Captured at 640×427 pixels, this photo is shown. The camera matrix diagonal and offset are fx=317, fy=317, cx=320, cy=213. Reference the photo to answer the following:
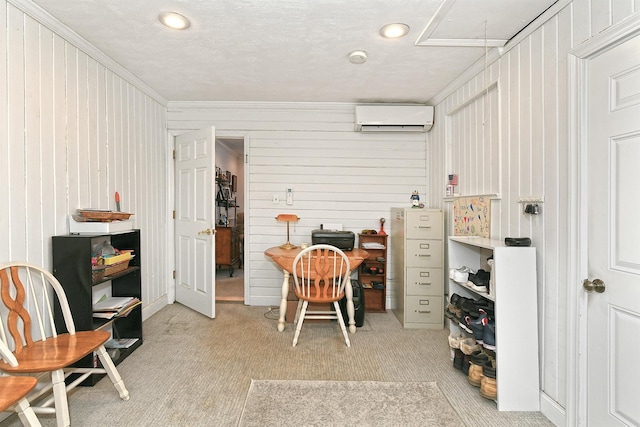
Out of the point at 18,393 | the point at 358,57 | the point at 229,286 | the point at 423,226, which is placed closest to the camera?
the point at 18,393

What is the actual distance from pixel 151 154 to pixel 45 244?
5.24 feet

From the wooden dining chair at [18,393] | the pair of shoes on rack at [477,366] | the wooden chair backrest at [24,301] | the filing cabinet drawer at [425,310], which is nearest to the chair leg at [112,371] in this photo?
the wooden chair backrest at [24,301]

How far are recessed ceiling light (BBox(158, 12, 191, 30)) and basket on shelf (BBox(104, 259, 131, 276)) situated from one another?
1699 millimetres

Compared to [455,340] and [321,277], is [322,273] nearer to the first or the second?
[321,277]

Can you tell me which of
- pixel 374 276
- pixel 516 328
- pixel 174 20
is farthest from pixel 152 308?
pixel 516 328

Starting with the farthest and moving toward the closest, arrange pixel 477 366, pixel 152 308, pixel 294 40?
pixel 152 308, pixel 294 40, pixel 477 366

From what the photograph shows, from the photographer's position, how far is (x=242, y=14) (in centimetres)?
198

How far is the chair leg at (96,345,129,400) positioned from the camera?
185 centimetres

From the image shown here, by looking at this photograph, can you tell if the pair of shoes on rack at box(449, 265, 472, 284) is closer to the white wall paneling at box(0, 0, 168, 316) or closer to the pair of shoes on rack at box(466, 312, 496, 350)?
the pair of shoes on rack at box(466, 312, 496, 350)

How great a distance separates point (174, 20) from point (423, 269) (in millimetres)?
2886

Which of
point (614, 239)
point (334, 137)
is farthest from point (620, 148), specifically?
point (334, 137)

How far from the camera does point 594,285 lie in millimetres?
1543

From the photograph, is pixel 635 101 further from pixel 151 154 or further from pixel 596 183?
pixel 151 154

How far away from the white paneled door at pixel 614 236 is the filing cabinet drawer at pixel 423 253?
5.18ft
